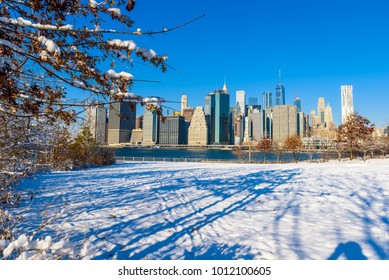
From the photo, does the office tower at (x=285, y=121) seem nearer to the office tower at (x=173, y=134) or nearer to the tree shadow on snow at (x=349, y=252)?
the office tower at (x=173, y=134)

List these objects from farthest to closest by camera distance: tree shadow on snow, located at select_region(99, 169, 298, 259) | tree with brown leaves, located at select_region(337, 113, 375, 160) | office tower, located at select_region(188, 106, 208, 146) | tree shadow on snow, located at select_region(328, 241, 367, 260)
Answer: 1. office tower, located at select_region(188, 106, 208, 146)
2. tree with brown leaves, located at select_region(337, 113, 375, 160)
3. tree shadow on snow, located at select_region(99, 169, 298, 259)
4. tree shadow on snow, located at select_region(328, 241, 367, 260)

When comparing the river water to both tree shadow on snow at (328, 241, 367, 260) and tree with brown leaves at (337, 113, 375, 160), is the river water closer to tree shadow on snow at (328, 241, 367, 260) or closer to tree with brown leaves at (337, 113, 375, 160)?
tree with brown leaves at (337, 113, 375, 160)

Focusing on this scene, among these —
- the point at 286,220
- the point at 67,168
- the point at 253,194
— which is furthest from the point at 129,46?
the point at 67,168

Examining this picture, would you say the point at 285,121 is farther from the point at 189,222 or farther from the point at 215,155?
the point at 189,222

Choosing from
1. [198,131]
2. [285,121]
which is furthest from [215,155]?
[285,121]

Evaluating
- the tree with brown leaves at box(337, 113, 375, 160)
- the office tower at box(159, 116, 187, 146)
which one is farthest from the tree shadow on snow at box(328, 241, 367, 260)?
the office tower at box(159, 116, 187, 146)

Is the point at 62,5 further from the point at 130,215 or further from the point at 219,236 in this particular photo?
the point at 130,215
